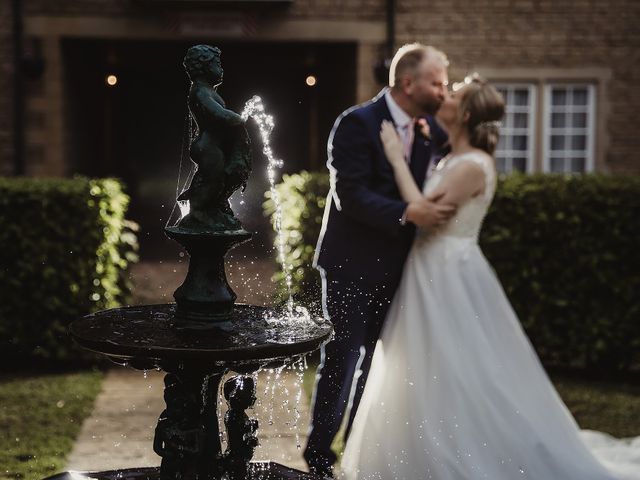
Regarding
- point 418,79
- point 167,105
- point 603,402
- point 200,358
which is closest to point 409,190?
point 418,79

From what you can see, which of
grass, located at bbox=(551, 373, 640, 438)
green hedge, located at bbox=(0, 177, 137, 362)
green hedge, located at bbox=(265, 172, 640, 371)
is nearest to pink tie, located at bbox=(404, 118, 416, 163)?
→ grass, located at bbox=(551, 373, 640, 438)

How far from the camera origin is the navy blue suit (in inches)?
194

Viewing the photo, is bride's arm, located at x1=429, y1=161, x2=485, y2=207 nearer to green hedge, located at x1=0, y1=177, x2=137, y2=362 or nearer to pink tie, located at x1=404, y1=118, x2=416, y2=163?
pink tie, located at x1=404, y1=118, x2=416, y2=163

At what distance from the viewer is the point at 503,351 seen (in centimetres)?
512

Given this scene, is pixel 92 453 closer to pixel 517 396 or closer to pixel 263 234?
pixel 517 396

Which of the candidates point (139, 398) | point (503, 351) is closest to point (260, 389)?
point (139, 398)

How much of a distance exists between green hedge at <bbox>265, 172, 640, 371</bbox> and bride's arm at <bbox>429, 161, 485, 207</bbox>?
2.82 metres

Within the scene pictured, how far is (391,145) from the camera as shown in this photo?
502cm

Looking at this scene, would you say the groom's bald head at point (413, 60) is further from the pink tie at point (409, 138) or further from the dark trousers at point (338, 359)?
the dark trousers at point (338, 359)

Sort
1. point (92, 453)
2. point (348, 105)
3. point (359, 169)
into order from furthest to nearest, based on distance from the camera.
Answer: point (348, 105) → point (92, 453) → point (359, 169)

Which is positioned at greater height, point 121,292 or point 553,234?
point 553,234

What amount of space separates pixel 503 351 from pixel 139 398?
10.0 ft

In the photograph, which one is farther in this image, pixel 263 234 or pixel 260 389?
pixel 263 234

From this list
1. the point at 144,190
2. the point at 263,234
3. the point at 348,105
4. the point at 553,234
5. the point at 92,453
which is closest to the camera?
the point at 92,453
